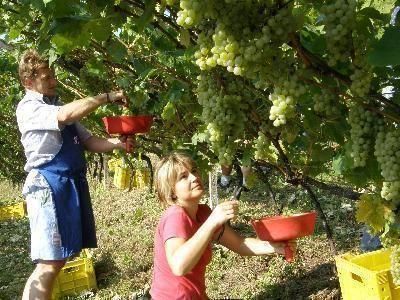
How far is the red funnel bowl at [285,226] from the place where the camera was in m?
1.97

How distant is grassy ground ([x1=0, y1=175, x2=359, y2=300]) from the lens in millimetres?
4785

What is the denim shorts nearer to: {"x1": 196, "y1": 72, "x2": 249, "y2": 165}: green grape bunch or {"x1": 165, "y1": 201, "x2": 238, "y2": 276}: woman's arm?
{"x1": 165, "y1": 201, "x2": 238, "y2": 276}: woman's arm

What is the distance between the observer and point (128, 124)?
3.27 m

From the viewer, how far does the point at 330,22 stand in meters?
1.30

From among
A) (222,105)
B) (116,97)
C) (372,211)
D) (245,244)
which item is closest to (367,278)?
(245,244)

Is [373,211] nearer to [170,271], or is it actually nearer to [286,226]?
[286,226]

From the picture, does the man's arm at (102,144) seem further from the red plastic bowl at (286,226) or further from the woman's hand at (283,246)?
the red plastic bowl at (286,226)

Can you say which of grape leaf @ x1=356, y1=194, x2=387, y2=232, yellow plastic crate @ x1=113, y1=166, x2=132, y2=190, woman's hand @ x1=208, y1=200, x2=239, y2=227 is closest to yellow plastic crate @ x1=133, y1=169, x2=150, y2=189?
yellow plastic crate @ x1=113, y1=166, x2=132, y2=190

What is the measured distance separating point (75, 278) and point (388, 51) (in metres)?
4.66

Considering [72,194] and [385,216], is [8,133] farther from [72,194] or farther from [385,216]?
[385,216]

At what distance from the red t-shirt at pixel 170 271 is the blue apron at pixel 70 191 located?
984 millimetres

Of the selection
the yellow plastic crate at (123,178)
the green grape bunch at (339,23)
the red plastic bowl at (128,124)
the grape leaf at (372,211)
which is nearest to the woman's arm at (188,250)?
the grape leaf at (372,211)

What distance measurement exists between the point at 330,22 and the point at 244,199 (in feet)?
23.5

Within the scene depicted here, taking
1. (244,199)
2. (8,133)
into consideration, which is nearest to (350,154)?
(244,199)
